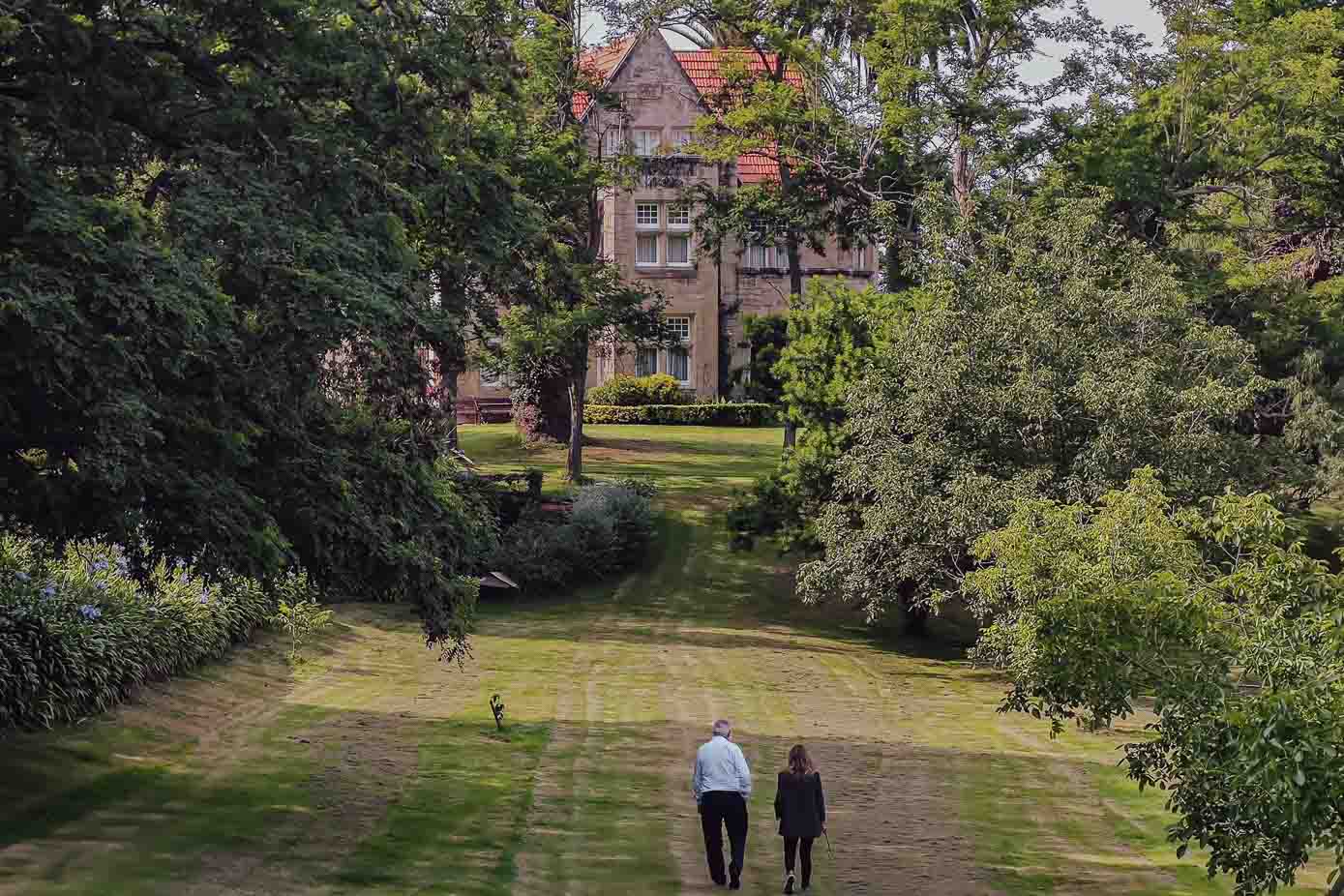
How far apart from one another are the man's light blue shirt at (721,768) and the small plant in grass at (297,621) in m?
13.7

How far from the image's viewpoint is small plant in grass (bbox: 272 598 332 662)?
28656mm

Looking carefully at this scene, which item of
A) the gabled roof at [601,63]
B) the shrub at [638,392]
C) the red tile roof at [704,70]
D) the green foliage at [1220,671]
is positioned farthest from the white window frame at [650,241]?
the green foliage at [1220,671]

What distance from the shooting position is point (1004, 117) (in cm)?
4106

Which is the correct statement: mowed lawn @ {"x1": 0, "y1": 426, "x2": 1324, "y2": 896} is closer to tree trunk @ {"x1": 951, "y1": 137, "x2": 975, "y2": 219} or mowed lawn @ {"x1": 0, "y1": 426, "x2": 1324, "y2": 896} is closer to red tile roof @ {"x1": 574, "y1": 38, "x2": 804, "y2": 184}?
tree trunk @ {"x1": 951, "y1": 137, "x2": 975, "y2": 219}

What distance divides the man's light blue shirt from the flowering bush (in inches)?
192

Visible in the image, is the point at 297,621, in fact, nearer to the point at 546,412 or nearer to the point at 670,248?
the point at 546,412

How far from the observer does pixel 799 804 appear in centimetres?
1609

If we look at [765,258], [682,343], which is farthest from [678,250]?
[765,258]

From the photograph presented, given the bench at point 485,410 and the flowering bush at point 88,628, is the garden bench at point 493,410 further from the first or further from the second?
the flowering bush at point 88,628

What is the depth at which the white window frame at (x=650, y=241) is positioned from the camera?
65.5 m

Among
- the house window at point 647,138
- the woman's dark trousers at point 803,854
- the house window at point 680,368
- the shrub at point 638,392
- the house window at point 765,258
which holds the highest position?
the house window at point 647,138

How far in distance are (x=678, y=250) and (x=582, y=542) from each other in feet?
91.6

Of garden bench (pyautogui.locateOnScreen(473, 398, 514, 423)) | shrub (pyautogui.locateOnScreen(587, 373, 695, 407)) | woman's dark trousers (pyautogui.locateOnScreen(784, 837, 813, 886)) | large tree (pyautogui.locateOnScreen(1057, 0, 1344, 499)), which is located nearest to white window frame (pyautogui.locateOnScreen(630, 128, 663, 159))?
shrub (pyautogui.locateOnScreen(587, 373, 695, 407))

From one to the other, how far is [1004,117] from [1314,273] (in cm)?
1374
